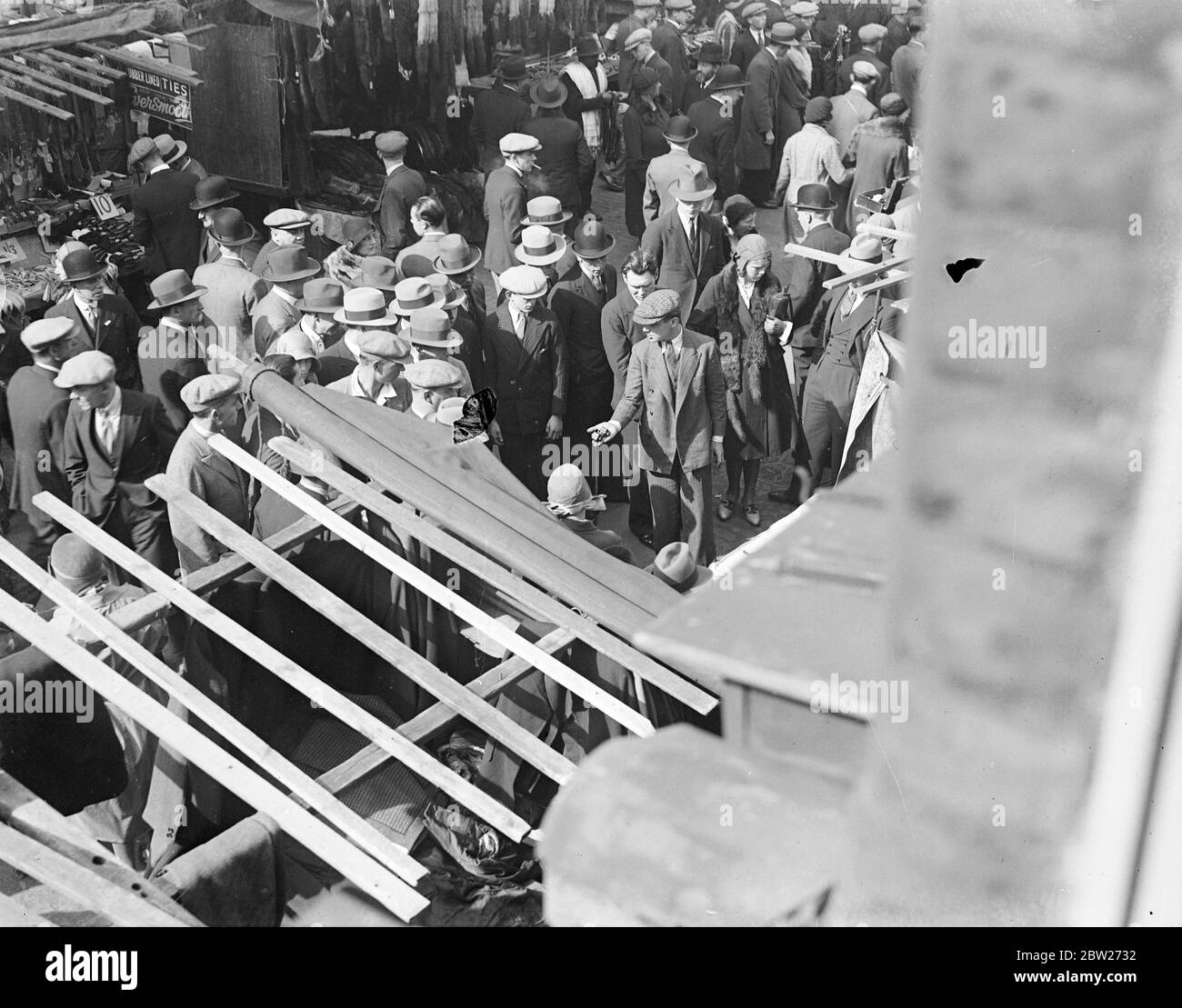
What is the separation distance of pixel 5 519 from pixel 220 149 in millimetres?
6151

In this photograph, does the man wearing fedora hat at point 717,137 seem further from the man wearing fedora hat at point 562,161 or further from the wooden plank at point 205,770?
the wooden plank at point 205,770

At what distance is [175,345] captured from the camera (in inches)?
310

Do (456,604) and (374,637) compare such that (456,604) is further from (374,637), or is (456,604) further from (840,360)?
(840,360)

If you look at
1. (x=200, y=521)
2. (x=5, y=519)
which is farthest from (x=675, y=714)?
(x=5, y=519)

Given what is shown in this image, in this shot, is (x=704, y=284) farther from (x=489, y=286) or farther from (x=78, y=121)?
(x=78, y=121)

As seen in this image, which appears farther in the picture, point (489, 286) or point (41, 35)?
point (489, 286)

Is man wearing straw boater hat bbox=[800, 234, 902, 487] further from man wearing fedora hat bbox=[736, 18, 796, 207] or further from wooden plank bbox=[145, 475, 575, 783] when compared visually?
man wearing fedora hat bbox=[736, 18, 796, 207]

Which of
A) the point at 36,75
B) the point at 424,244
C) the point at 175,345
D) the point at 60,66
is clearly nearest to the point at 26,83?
the point at 36,75

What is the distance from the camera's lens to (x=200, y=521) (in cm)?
525

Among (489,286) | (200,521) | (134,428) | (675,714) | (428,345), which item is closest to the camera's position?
(675,714)

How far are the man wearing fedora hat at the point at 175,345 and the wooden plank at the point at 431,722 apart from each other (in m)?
3.55

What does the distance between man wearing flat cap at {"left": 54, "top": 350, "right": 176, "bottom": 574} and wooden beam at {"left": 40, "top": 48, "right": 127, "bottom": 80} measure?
5480mm

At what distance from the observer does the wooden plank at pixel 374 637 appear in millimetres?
4207

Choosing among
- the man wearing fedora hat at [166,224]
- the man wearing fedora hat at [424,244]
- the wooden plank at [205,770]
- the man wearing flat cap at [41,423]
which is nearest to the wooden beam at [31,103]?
the man wearing fedora hat at [166,224]
